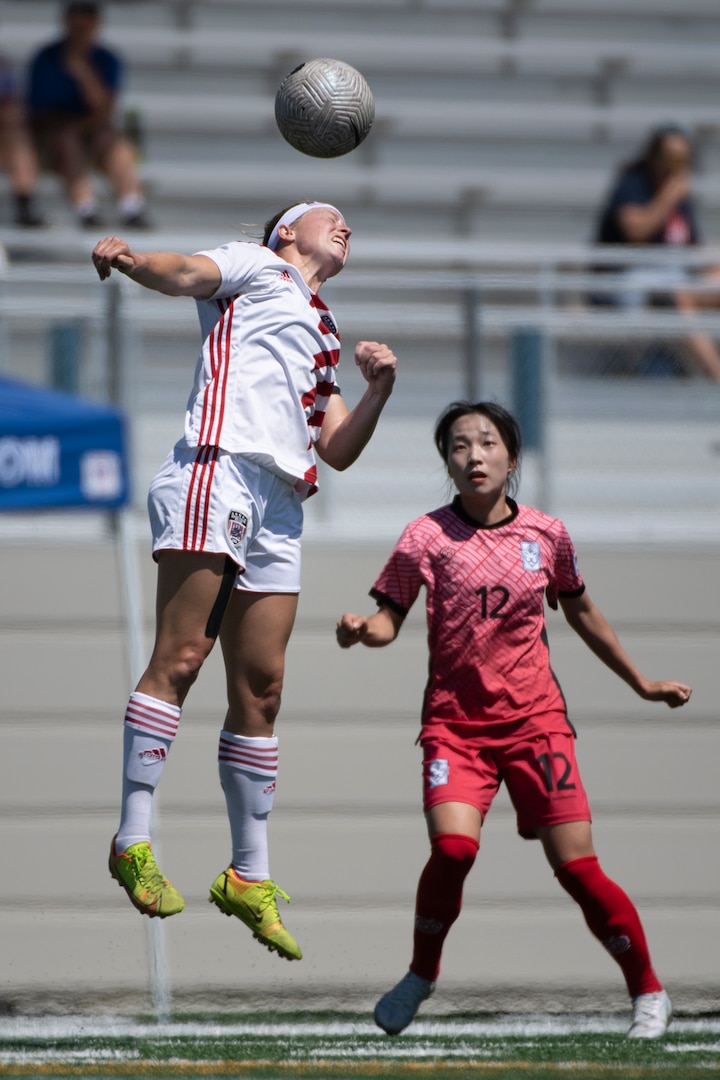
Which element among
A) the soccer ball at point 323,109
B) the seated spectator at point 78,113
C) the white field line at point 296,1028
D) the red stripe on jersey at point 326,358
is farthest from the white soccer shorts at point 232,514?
the seated spectator at point 78,113

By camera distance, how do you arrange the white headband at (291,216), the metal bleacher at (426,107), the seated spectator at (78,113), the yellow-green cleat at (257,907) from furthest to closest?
the metal bleacher at (426,107) < the seated spectator at (78,113) < the white headband at (291,216) < the yellow-green cleat at (257,907)

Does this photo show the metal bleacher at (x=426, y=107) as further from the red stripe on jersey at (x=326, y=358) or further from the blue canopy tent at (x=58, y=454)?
the red stripe on jersey at (x=326, y=358)

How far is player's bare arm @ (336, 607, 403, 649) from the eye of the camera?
154 inches

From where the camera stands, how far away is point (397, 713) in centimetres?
647

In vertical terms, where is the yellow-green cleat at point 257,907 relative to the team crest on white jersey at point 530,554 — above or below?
below

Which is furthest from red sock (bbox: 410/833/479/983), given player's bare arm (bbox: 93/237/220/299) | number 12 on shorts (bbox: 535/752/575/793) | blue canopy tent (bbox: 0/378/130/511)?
player's bare arm (bbox: 93/237/220/299)

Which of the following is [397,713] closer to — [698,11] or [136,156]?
[136,156]

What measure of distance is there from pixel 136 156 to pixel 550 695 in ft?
20.9

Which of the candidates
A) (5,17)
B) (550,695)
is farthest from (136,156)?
(550,695)

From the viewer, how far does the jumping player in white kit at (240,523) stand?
145 inches

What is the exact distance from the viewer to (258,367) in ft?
12.4

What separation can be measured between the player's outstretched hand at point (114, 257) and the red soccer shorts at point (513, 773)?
5.31 ft

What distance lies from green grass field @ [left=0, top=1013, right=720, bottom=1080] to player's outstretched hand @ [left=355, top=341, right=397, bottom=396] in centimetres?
210

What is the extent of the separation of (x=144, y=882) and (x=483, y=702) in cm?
115
